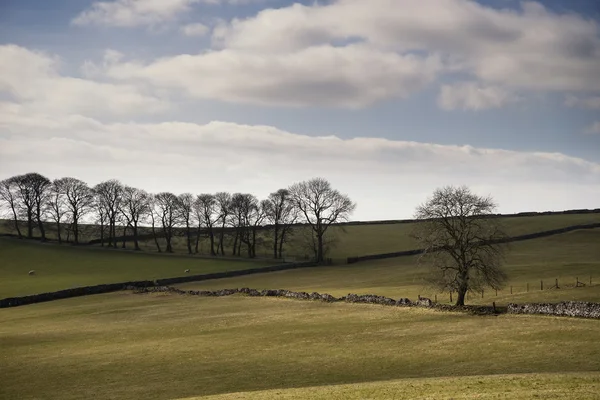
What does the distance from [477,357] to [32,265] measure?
8246 cm

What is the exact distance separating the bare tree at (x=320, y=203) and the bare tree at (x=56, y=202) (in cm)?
4784

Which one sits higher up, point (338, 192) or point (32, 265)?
point (338, 192)

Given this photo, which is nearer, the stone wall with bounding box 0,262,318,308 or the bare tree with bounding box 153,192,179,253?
the stone wall with bounding box 0,262,318,308

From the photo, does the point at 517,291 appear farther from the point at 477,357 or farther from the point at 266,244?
the point at 266,244

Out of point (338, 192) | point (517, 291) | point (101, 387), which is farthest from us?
point (338, 192)

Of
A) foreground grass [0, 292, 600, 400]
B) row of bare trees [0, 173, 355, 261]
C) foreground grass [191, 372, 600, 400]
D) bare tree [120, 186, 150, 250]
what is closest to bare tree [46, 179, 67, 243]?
row of bare trees [0, 173, 355, 261]

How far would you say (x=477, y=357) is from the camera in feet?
104

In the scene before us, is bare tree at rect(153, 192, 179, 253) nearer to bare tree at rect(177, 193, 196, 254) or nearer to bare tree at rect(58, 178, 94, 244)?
bare tree at rect(177, 193, 196, 254)

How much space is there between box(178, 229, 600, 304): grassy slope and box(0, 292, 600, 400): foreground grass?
378 inches

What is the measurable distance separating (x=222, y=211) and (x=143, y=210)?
16.3 m

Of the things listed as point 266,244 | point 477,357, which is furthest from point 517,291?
point 266,244

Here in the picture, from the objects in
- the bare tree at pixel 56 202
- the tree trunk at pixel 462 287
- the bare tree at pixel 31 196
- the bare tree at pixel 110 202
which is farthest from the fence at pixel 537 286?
the bare tree at pixel 31 196

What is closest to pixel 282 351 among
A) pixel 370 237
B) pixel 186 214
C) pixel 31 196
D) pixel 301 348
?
pixel 301 348

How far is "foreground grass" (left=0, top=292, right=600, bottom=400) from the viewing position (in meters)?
29.2
